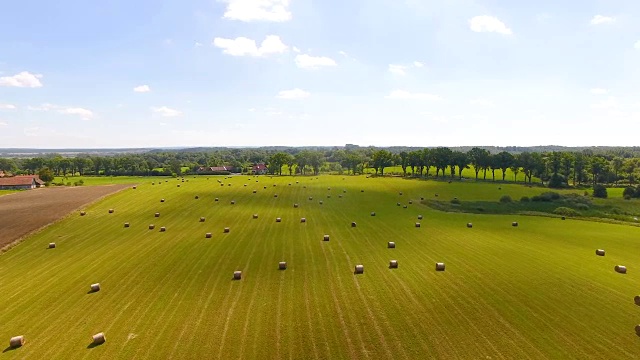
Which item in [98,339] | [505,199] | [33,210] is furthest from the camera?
[505,199]

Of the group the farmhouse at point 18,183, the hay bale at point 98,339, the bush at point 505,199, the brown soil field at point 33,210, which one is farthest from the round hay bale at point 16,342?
the farmhouse at point 18,183

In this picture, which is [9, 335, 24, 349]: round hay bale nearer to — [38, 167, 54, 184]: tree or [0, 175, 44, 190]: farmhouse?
[0, 175, 44, 190]: farmhouse

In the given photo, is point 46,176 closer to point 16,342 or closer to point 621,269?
point 16,342

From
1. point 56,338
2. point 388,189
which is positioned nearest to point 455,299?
point 56,338

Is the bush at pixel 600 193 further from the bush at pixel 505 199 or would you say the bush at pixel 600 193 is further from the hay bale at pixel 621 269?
the hay bale at pixel 621 269

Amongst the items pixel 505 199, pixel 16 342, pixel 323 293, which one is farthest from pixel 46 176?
pixel 505 199

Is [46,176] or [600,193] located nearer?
[600,193]

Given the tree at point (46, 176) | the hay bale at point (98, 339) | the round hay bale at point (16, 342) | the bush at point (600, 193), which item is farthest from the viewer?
the tree at point (46, 176)
